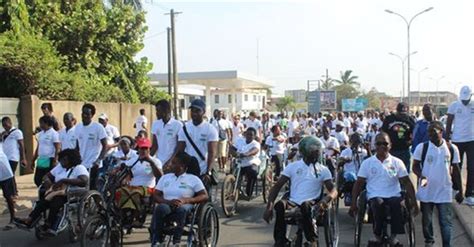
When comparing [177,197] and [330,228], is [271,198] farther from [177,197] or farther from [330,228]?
[177,197]

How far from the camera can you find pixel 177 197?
6559 mm

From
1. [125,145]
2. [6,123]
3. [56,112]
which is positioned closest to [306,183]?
[125,145]

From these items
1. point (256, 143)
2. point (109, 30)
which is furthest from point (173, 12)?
point (256, 143)

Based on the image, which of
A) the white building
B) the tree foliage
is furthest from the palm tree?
the tree foliage

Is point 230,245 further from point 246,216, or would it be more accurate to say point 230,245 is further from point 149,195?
point 246,216

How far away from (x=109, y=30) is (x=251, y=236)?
52.5ft

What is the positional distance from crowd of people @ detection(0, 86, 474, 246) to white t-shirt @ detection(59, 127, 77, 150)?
0.02 meters

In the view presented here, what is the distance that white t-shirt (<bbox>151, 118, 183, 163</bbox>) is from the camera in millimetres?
8359

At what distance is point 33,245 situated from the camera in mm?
7582

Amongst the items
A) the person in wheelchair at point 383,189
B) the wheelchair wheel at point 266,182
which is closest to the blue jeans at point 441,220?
the person in wheelchair at point 383,189

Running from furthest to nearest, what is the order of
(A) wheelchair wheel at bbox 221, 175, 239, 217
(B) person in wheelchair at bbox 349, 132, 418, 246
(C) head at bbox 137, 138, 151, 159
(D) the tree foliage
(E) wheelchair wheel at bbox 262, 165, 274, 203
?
(D) the tree foliage < (E) wheelchair wheel at bbox 262, 165, 274, 203 < (A) wheelchair wheel at bbox 221, 175, 239, 217 < (C) head at bbox 137, 138, 151, 159 < (B) person in wheelchair at bbox 349, 132, 418, 246

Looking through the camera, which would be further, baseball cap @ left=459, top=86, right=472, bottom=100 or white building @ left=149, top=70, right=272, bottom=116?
white building @ left=149, top=70, right=272, bottom=116

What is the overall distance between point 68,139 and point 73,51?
487 inches

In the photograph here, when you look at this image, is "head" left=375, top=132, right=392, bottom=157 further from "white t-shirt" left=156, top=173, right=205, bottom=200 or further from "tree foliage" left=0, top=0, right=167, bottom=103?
"tree foliage" left=0, top=0, right=167, bottom=103
